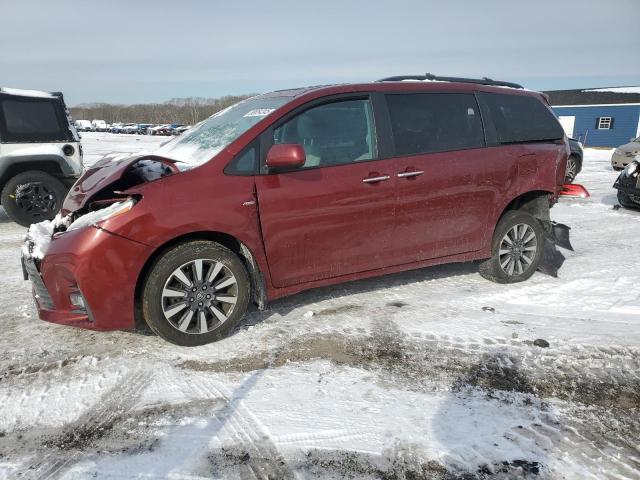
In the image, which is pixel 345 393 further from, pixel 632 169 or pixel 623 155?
pixel 623 155

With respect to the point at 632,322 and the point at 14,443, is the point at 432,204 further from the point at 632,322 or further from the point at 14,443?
the point at 14,443

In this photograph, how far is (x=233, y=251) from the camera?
361 cm

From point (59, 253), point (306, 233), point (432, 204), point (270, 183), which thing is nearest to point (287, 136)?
point (270, 183)

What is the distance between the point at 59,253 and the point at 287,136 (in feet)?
6.02

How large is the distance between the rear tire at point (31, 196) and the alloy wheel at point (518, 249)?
6489mm

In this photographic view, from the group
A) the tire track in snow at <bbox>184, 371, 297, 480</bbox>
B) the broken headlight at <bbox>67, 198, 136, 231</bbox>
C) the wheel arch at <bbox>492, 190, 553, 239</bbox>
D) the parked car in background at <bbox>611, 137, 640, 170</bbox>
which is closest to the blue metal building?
the parked car in background at <bbox>611, 137, 640, 170</bbox>

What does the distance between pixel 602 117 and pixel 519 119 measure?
1481 inches

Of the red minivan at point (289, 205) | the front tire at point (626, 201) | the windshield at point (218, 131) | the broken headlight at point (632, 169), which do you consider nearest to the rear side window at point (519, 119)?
the red minivan at point (289, 205)

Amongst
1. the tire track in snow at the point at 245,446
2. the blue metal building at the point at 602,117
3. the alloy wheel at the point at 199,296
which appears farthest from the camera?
the blue metal building at the point at 602,117

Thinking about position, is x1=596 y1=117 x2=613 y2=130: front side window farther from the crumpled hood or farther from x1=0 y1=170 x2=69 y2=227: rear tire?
the crumpled hood

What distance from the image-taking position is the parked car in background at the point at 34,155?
277 inches

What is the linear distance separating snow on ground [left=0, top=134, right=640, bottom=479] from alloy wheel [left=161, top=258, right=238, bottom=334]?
0.21m

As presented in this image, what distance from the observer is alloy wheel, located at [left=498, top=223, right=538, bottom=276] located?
4.76 m

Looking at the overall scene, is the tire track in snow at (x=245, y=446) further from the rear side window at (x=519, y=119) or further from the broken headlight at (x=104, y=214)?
the rear side window at (x=519, y=119)
